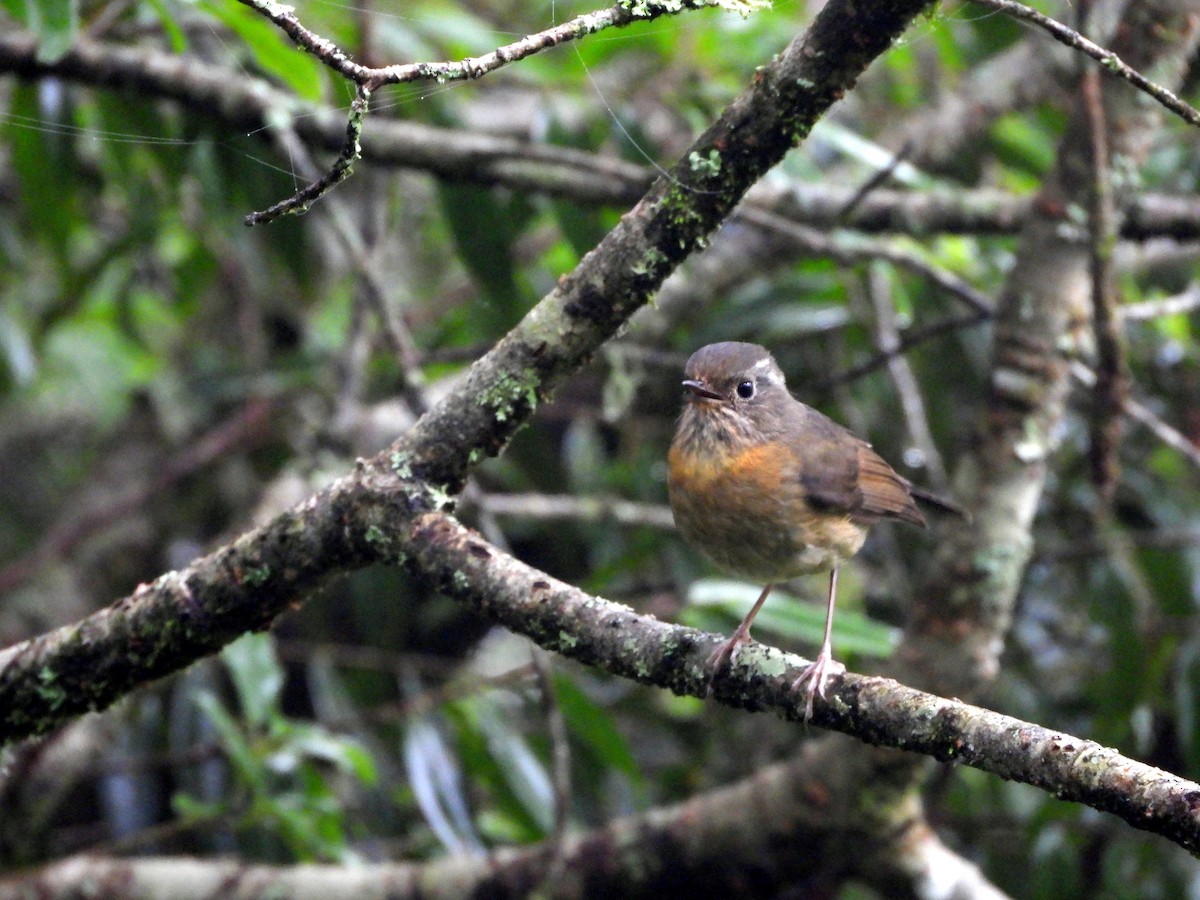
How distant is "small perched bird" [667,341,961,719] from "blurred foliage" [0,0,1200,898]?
0.52 m

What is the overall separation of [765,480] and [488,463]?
258cm

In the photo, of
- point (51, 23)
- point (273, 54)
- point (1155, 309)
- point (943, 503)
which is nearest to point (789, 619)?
point (943, 503)

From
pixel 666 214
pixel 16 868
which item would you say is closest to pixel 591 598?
pixel 666 214

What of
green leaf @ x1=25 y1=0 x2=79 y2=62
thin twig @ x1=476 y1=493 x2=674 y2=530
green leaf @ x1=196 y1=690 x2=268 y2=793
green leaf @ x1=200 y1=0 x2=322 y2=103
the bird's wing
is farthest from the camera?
thin twig @ x1=476 y1=493 x2=674 y2=530

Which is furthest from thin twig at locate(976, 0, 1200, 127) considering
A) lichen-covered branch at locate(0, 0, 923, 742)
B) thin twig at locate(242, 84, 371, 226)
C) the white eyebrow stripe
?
the white eyebrow stripe

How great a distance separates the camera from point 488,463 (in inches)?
230

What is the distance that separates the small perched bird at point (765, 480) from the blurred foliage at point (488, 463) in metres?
0.52

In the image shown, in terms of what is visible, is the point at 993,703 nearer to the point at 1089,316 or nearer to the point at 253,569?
the point at 1089,316

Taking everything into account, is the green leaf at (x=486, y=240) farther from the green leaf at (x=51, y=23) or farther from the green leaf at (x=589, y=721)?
the green leaf at (x=51, y=23)

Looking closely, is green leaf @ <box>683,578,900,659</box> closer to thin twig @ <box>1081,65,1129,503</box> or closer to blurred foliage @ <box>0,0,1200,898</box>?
blurred foliage @ <box>0,0,1200,898</box>

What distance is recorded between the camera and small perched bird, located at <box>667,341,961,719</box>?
132 inches

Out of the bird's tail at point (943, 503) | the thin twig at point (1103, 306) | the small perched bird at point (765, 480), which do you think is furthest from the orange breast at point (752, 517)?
the thin twig at point (1103, 306)

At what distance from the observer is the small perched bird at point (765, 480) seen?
3365 mm

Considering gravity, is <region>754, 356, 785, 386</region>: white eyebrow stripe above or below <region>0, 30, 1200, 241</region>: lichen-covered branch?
below
